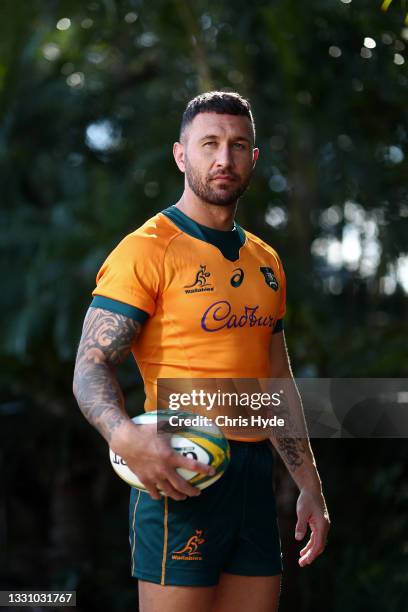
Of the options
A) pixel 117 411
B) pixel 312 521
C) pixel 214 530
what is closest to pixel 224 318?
pixel 117 411

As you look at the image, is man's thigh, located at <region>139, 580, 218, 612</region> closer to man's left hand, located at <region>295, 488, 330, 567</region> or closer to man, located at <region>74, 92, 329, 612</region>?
man, located at <region>74, 92, 329, 612</region>

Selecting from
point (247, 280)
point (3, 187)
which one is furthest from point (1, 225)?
point (247, 280)

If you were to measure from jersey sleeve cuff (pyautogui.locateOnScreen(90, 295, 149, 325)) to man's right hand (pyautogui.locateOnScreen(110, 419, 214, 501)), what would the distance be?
1.22 ft

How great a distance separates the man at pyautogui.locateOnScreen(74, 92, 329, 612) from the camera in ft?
8.07

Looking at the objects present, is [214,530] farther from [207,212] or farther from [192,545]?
[207,212]

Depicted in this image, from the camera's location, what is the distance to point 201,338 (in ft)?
8.33

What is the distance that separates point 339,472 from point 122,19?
4.21 metres

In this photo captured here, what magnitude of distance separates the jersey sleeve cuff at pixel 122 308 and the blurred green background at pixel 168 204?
3.77 meters

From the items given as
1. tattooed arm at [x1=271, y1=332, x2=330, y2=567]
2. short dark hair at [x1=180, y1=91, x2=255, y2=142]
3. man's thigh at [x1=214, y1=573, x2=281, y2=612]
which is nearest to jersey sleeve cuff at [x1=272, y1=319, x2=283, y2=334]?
tattooed arm at [x1=271, y1=332, x2=330, y2=567]

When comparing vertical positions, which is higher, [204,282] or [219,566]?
[204,282]

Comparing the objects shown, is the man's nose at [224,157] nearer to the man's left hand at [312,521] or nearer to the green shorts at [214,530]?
the green shorts at [214,530]

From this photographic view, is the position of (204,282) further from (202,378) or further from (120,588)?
(120,588)

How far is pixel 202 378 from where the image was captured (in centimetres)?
254

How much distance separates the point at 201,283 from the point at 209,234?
0.20 meters
